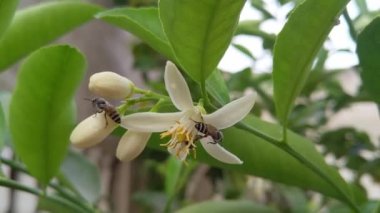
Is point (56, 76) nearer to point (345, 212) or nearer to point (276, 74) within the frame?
point (276, 74)

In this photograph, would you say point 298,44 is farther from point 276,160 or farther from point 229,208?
point 229,208

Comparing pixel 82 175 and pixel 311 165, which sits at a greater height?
pixel 82 175

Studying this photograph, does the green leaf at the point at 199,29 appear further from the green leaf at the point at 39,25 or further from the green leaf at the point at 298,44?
the green leaf at the point at 39,25

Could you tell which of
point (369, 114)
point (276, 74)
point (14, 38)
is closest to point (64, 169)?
point (14, 38)

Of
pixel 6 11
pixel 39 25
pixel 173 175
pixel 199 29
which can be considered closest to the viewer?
pixel 199 29

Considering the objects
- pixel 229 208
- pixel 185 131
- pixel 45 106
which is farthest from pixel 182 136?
pixel 229 208

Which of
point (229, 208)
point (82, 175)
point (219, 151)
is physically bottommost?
point (219, 151)
